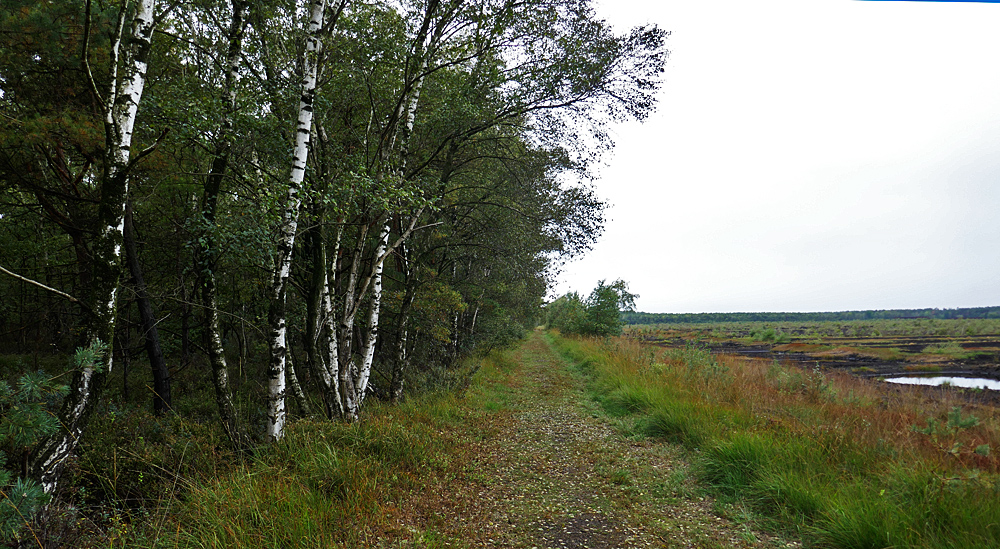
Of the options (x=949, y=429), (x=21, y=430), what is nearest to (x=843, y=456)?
(x=949, y=429)

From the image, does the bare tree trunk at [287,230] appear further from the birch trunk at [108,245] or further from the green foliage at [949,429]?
the green foliage at [949,429]

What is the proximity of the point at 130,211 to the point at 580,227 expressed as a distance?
10093 mm

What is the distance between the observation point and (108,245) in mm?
3885

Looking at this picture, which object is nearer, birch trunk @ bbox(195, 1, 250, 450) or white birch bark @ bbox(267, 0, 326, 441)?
white birch bark @ bbox(267, 0, 326, 441)

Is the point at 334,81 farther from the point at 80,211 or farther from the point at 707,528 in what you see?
the point at 707,528

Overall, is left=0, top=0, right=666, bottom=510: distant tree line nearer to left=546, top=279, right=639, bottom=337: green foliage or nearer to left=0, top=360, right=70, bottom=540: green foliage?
left=0, top=360, right=70, bottom=540: green foliage

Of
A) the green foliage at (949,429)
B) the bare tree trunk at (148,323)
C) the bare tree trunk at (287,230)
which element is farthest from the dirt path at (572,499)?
the bare tree trunk at (148,323)

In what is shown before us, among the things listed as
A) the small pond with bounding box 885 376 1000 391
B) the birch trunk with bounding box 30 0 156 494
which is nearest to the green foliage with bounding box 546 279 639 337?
the small pond with bounding box 885 376 1000 391

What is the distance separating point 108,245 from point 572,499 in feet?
19.4

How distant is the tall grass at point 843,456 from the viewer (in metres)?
3.40

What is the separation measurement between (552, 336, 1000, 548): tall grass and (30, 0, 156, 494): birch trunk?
727cm

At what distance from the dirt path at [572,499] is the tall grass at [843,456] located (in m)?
0.52

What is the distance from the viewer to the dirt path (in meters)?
3.88

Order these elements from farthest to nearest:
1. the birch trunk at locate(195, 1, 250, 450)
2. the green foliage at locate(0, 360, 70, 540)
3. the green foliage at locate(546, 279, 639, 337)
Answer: the green foliage at locate(546, 279, 639, 337)
the birch trunk at locate(195, 1, 250, 450)
the green foliage at locate(0, 360, 70, 540)
